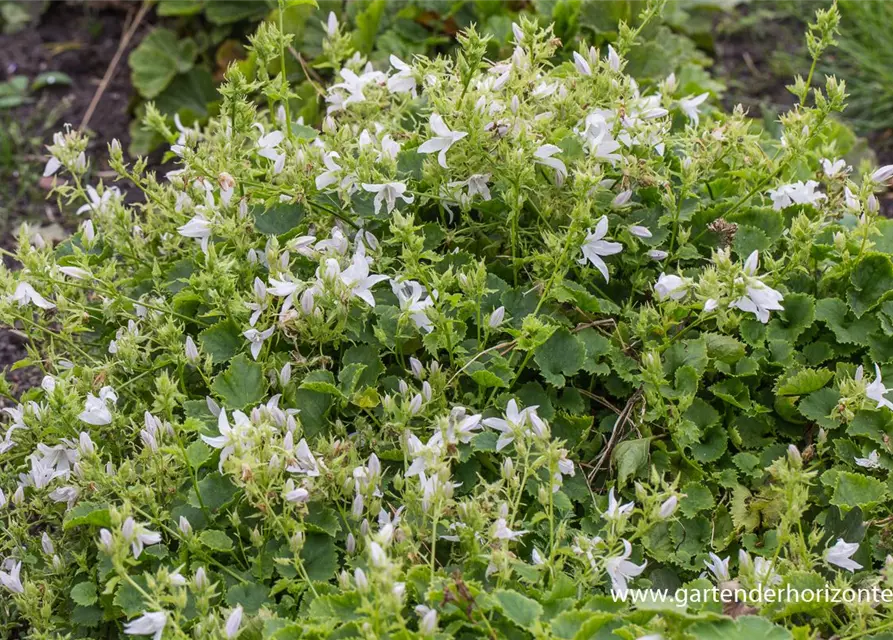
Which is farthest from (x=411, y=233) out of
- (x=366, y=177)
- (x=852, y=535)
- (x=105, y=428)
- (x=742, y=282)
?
(x=852, y=535)

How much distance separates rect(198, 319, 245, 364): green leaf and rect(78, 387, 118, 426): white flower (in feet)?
0.85

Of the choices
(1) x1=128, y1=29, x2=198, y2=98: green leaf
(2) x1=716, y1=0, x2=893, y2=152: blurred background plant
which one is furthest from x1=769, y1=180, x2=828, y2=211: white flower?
(1) x1=128, y1=29, x2=198, y2=98: green leaf

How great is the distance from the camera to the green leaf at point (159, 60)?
5.16m

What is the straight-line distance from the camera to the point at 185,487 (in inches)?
96.6

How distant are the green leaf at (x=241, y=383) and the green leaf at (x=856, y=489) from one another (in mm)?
1416

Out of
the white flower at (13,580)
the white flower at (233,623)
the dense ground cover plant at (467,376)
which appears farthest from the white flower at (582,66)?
the white flower at (13,580)

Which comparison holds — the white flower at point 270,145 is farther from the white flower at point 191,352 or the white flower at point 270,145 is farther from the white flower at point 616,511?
the white flower at point 616,511

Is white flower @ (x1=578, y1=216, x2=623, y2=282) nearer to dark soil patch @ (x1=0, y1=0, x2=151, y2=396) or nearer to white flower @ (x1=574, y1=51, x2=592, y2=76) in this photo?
white flower @ (x1=574, y1=51, x2=592, y2=76)

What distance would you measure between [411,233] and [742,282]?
0.77 m

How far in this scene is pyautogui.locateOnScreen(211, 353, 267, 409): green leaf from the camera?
2465 millimetres

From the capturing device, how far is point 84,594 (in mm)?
2367

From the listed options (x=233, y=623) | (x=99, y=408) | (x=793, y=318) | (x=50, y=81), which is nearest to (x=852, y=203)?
(x=793, y=318)

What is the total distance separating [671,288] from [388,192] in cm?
75

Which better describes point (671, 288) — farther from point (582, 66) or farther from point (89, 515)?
point (89, 515)
